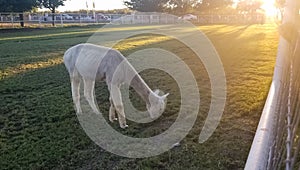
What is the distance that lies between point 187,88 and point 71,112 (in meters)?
2.23

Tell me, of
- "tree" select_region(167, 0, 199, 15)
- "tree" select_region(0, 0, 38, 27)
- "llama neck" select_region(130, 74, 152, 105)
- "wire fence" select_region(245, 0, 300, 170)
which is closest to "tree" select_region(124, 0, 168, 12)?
"tree" select_region(167, 0, 199, 15)

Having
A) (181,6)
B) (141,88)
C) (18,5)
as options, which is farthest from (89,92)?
(181,6)

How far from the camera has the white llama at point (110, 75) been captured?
4.14 meters

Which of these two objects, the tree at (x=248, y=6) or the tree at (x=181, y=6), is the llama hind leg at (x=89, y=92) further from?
the tree at (x=181, y=6)

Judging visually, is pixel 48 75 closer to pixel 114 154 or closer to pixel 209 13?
pixel 114 154

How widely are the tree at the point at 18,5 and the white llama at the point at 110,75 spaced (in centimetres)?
3014

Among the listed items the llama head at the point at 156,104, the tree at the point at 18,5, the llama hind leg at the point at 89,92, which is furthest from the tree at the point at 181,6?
the llama head at the point at 156,104

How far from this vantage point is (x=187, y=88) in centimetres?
595

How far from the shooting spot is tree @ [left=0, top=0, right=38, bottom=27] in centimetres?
3291

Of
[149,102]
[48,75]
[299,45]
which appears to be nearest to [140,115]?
[149,102]

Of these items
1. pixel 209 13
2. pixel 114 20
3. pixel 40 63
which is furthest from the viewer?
pixel 209 13

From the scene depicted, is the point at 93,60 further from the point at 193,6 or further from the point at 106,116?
the point at 193,6

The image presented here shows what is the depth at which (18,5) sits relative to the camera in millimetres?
33844

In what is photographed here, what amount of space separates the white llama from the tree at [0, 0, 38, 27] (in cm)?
3014
